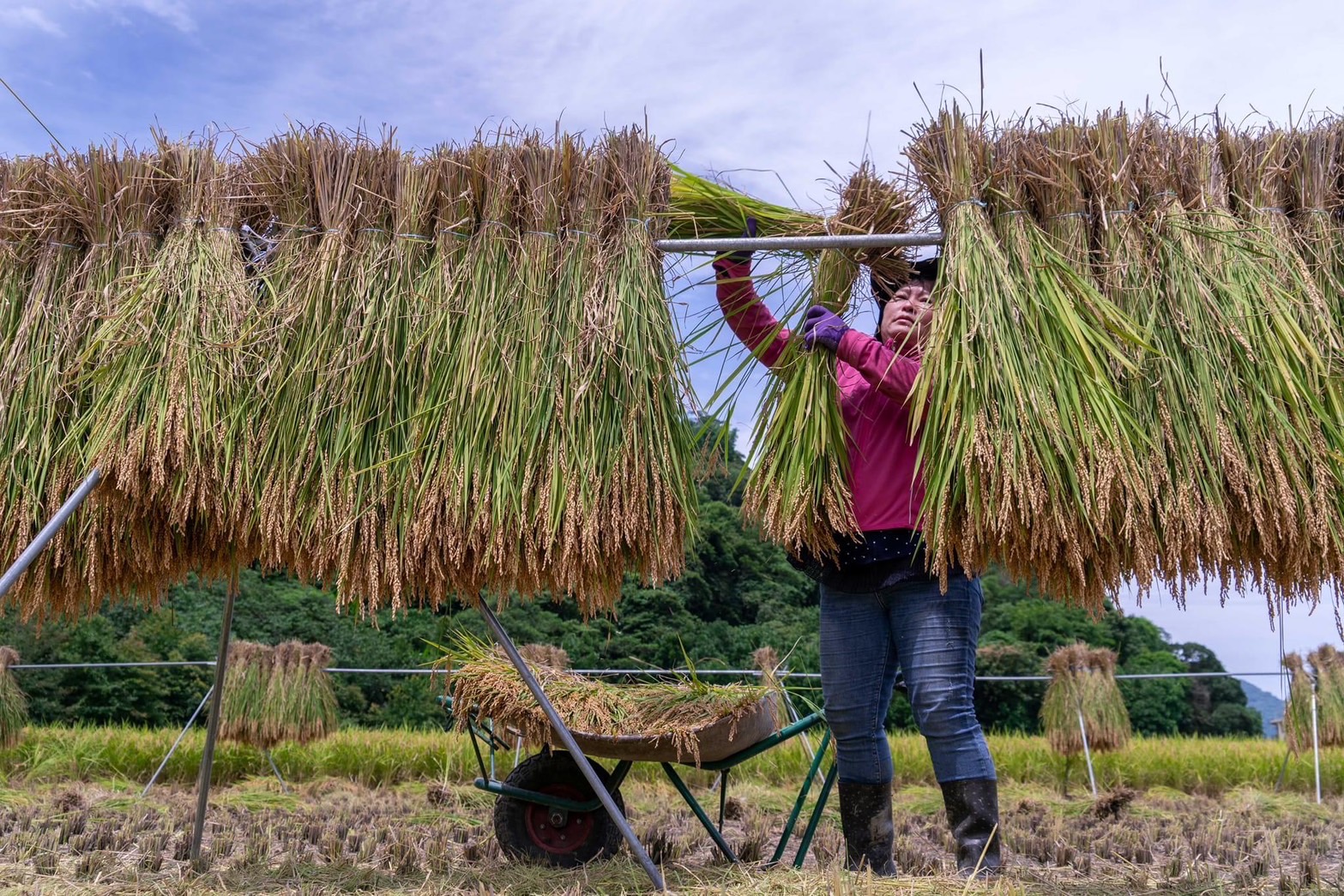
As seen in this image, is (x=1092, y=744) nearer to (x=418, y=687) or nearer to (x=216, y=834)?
(x=216, y=834)

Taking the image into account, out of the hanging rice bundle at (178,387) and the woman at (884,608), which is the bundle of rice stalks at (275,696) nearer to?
the hanging rice bundle at (178,387)

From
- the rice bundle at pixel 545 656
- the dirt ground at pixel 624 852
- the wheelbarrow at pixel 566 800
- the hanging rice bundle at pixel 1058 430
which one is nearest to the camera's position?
the hanging rice bundle at pixel 1058 430

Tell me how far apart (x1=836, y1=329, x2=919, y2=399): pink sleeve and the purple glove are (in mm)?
21

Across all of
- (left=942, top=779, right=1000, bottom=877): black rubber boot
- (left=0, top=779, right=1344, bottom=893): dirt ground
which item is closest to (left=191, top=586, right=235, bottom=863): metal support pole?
(left=0, top=779, right=1344, bottom=893): dirt ground

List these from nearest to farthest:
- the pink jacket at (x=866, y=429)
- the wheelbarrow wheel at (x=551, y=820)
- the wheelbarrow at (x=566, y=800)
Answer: the pink jacket at (x=866, y=429)
the wheelbarrow at (x=566, y=800)
the wheelbarrow wheel at (x=551, y=820)

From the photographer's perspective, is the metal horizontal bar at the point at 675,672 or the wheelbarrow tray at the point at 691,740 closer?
the wheelbarrow tray at the point at 691,740

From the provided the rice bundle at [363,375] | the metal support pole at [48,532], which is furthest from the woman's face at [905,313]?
the metal support pole at [48,532]

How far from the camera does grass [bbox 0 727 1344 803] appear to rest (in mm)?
6109

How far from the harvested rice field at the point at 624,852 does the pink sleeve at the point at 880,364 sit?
994mm

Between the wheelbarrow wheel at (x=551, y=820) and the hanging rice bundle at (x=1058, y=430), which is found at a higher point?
the hanging rice bundle at (x=1058, y=430)

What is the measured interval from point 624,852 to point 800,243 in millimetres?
2027

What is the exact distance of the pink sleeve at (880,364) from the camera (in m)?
2.30

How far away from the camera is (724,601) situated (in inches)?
444

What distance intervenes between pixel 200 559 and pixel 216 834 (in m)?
1.90
